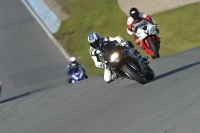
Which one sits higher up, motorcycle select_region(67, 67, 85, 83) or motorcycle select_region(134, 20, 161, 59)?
motorcycle select_region(134, 20, 161, 59)

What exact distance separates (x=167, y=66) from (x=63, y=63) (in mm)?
12804

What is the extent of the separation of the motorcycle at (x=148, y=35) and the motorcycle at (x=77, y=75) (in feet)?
12.8

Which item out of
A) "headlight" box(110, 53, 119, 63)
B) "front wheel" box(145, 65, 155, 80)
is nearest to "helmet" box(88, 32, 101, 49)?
"headlight" box(110, 53, 119, 63)

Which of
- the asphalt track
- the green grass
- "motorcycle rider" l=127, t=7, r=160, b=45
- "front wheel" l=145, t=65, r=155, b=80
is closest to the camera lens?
the asphalt track

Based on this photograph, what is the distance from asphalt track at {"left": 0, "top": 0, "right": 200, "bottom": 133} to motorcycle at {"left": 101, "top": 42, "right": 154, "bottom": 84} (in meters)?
0.30

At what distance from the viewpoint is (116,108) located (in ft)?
26.8

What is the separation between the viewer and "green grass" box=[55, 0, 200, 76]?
2267 cm

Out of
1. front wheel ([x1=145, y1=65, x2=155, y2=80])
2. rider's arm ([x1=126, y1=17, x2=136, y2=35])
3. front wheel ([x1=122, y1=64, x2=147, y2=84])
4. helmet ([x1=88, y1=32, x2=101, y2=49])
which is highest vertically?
helmet ([x1=88, y1=32, x2=101, y2=49])

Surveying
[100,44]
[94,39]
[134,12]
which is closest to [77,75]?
[134,12]

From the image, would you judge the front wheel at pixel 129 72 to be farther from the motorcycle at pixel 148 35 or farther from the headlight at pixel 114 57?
the motorcycle at pixel 148 35

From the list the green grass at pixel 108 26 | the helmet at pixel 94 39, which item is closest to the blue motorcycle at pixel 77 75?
the green grass at pixel 108 26

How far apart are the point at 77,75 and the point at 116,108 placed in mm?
9636

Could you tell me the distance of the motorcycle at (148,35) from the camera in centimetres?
1427

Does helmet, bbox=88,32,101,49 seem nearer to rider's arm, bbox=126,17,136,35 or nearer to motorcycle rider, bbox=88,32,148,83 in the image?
motorcycle rider, bbox=88,32,148,83
